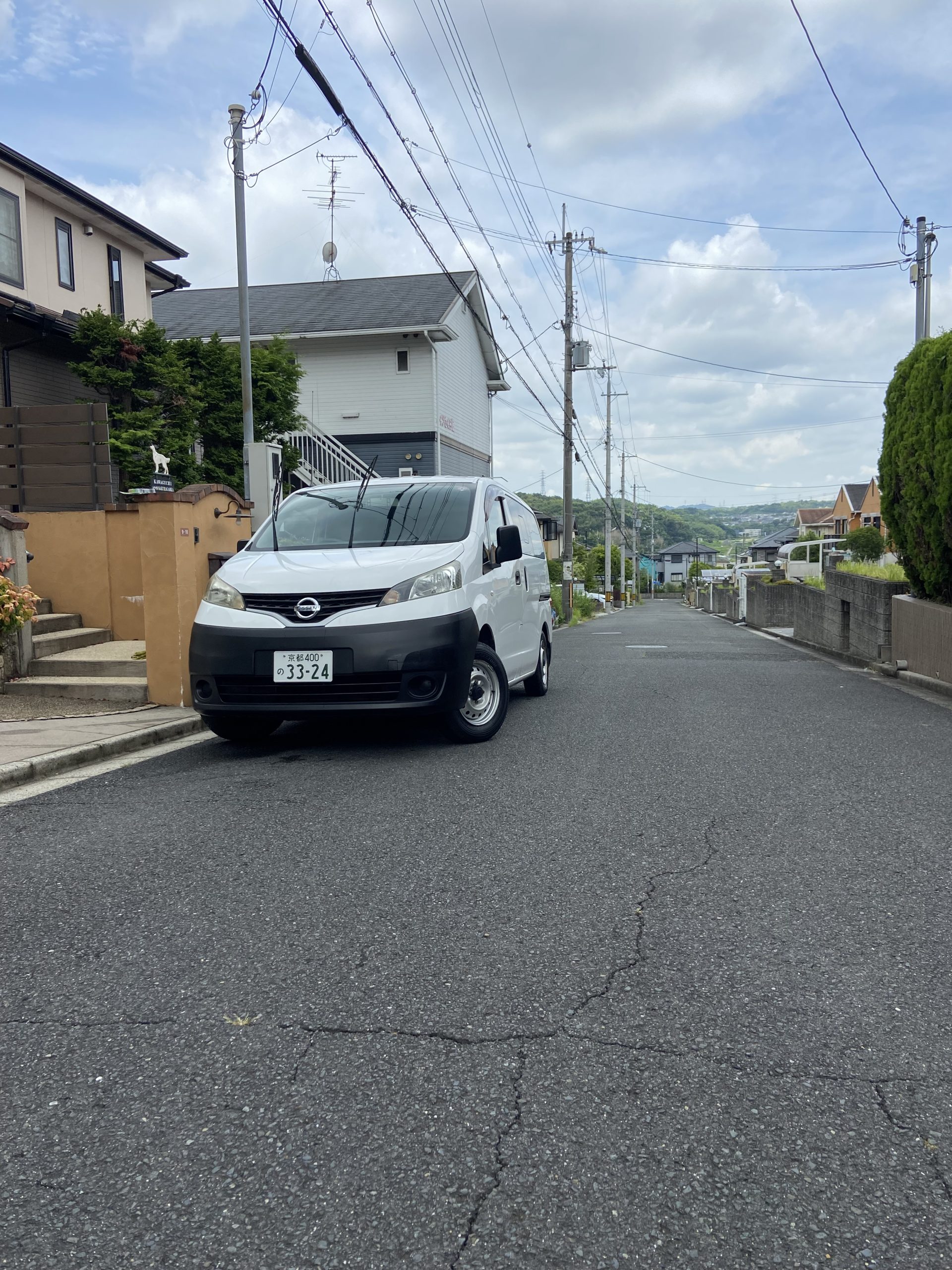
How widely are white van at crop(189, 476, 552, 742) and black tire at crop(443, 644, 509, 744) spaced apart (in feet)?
0.04

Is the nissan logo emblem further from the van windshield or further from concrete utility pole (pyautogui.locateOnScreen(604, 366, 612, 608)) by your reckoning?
concrete utility pole (pyautogui.locateOnScreen(604, 366, 612, 608))

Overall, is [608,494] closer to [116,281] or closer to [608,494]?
[608,494]

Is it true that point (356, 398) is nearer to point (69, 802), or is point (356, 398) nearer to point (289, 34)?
point (289, 34)

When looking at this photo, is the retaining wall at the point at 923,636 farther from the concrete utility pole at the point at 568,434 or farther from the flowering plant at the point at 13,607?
the concrete utility pole at the point at 568,434

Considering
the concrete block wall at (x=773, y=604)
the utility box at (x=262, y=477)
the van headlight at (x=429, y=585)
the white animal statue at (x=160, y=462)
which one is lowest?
the concrete block wall at (x=773, y=604)

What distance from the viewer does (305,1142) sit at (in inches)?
86.5

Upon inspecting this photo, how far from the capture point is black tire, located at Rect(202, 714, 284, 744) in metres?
6.65

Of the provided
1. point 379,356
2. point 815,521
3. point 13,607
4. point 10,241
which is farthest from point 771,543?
point 13,607

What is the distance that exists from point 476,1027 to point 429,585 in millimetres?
3945

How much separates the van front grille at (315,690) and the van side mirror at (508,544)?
1.66 meters

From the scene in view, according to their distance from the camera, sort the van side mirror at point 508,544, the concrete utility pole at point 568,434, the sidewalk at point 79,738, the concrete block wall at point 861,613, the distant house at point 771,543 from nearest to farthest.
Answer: the sidewalk at point 79,738 < the van side mirror at point 508,544 < the concrete block wall at point 861,613 < the concrete utility pole at point 568,434 < the distant house at point 771,543

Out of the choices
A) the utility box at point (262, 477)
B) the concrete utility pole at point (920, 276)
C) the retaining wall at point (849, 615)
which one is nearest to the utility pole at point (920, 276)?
the concrete utility pole at point (920, 276)

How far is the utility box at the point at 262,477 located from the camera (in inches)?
458

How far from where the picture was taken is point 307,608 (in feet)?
20.4
